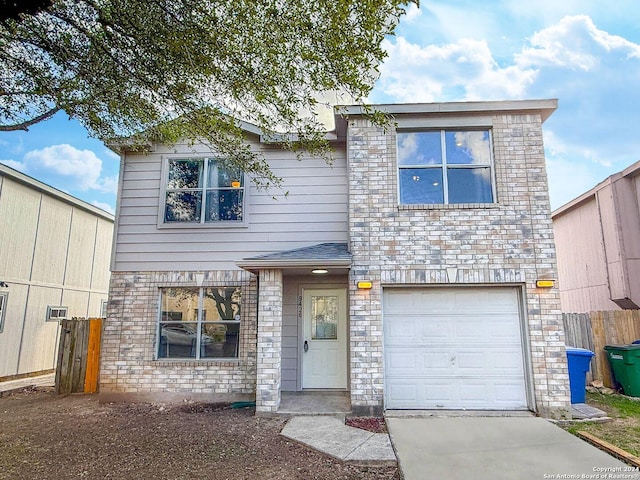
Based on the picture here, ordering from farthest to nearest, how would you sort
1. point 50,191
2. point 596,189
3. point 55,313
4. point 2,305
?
point 55,313 → point 50,191 → point 596,189 → point 2,305

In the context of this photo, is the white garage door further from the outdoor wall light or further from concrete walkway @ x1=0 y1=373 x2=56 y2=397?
concrete walkway @ x1=0 y1=373 x2=56 y2=397

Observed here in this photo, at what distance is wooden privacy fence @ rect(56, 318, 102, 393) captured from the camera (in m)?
8.83

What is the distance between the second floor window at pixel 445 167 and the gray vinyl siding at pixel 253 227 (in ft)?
4.95

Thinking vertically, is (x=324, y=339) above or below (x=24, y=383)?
above

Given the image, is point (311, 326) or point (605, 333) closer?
point (311, 326)

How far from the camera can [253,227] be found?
8.20 metres

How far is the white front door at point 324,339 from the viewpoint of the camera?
7879 mm

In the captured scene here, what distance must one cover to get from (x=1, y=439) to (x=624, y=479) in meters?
7.88

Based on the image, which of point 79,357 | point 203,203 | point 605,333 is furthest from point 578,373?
point 79,357

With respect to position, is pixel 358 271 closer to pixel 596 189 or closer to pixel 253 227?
pixel 253 227

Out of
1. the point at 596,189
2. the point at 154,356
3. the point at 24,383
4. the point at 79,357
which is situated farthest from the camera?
the point at 596,189

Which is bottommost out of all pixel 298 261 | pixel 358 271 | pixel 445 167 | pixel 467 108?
pixel 358 271

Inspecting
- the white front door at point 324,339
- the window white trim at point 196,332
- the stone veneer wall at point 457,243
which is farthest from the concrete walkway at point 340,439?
the window white trim at point 196,332

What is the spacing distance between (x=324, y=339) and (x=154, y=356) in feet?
11.3
